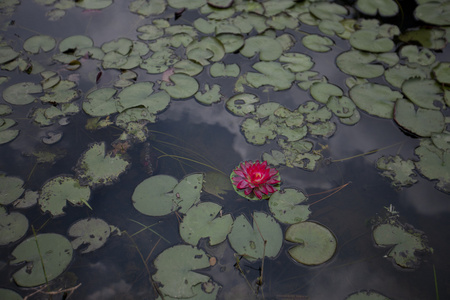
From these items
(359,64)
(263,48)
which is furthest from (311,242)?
(263,48)

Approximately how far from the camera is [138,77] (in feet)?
10.7

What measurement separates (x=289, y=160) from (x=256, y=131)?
1.38 ft

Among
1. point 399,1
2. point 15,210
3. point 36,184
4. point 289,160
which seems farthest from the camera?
point 399,1

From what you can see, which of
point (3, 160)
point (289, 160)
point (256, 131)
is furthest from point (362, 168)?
point (3, 160)

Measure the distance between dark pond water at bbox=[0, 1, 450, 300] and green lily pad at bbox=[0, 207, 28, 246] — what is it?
0.02 meters

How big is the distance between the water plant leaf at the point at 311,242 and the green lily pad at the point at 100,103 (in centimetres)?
202

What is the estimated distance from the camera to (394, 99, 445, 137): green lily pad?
2779 mm

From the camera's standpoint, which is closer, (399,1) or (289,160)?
(289,160)

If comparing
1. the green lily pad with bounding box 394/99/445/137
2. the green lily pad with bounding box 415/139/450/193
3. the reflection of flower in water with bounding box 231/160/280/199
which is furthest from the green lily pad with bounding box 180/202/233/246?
the green lily pad with bounding box 394/99/445/137

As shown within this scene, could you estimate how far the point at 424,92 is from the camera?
3025 mm

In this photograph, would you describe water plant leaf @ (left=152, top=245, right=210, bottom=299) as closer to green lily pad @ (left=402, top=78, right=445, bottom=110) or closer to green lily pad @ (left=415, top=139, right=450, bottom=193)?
green lily pad @ (left=415, top=139, right=450, bottom=193)

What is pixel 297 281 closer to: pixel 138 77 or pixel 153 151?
pixel 153 151

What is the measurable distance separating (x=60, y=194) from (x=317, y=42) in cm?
315

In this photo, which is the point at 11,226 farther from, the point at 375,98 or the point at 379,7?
the point at 379,7
